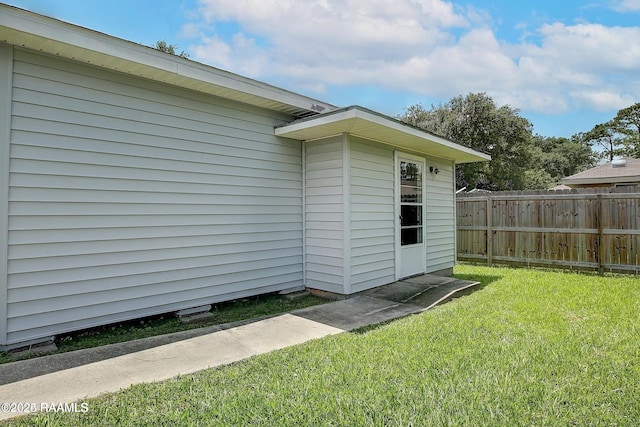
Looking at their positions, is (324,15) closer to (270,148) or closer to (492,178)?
(270,148)

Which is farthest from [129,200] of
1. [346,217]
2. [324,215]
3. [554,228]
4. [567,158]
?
[567,158]

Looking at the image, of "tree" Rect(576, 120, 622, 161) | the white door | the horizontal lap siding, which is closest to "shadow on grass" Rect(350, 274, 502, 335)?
the white door

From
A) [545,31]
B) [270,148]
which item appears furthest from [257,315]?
[545,31]

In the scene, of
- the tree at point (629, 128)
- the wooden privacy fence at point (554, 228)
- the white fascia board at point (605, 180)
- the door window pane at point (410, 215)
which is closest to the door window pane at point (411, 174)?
the door window pane at point (410, 215)

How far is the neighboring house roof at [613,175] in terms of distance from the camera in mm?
13688

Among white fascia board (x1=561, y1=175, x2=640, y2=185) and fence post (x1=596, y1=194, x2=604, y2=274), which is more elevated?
white fascia board (x1=561, y1=175, x2=640, y2=185)

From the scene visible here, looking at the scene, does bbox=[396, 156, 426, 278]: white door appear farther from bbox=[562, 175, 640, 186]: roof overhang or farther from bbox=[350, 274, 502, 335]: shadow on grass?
bbox=[562, 175, 640, 186]: roof overhang

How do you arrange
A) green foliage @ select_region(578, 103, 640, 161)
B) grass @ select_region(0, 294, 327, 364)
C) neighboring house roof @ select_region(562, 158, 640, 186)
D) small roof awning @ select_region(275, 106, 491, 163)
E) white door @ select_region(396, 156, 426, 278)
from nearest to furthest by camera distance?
grass @ select_region(0, 294, 327, 364) → small roof awning @ select_region(275, 106, 491, 163) → white door @ select_region(396, 156, 426, 278) → neighboring house roof @ select_region(562, 158, 640, 186) → green foliage @ select_region(578, 103, 640, 161)

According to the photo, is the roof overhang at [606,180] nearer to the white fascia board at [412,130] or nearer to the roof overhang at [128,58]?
the white fascia board at [412,130]

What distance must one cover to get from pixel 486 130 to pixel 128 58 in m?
21.7

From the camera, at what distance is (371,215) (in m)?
5.67

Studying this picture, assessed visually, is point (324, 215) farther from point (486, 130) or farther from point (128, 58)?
point (486, 130)

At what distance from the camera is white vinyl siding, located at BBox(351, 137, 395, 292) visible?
5.34 meters

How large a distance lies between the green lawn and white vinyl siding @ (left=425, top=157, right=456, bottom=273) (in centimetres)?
309
